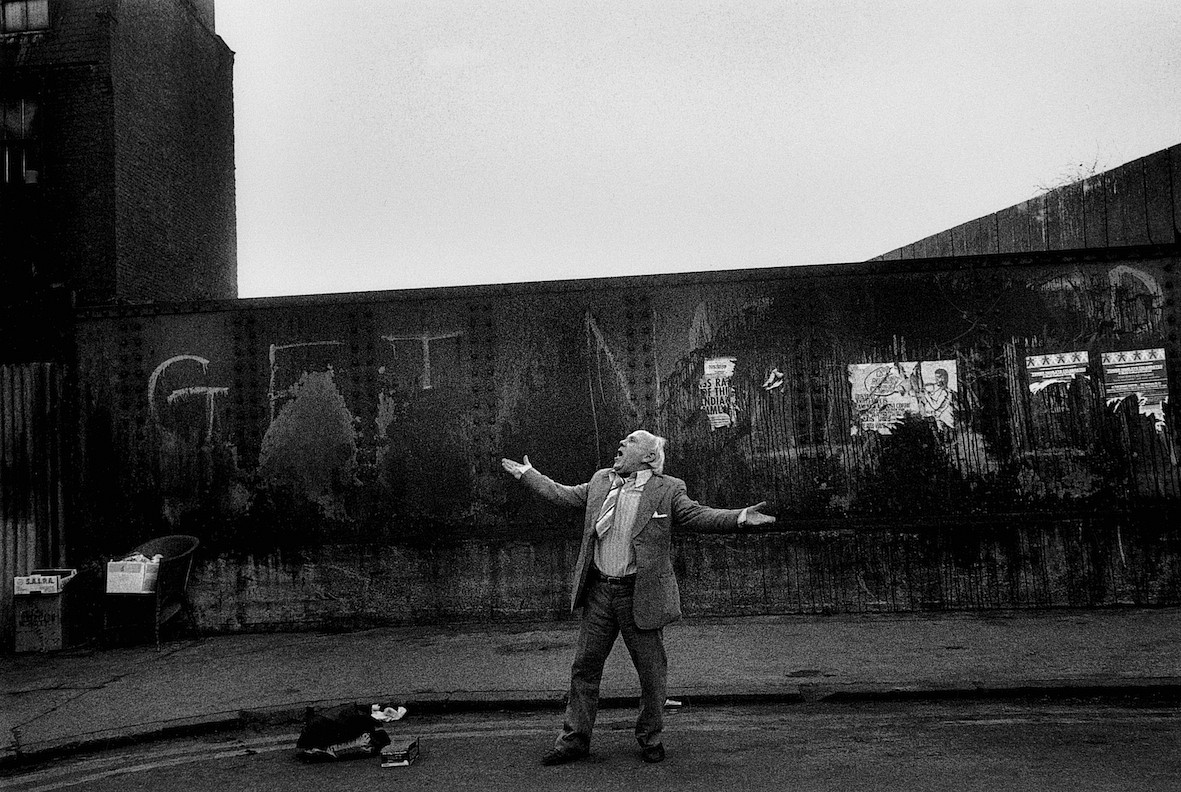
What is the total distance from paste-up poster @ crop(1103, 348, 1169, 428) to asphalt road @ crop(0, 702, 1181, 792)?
12.1 ft

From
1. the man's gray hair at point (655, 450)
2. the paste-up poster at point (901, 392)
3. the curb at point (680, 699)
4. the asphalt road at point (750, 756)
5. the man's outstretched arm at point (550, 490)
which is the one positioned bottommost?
the asphalt road at point (750, 756)

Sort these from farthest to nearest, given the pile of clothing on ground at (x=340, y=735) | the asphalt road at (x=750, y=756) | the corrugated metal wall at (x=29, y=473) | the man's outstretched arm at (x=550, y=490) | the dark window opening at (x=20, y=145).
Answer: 1. the dark window opening at (x=20, y=145)
2. the corrugated metal wall at (x=29, y=473)
3. the man's outstretched arm at (x=550, y=490)
4. the pile of clothing on ground at (x=340, y=735)
5. the asphalt road at (x=750, y=756)

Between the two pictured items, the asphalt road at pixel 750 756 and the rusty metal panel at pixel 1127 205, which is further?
the rusty metal panel at pixel 1127 205

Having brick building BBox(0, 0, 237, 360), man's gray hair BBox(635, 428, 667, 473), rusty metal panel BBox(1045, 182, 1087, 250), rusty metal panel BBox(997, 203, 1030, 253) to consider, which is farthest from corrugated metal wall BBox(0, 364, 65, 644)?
rusty metal panel BBox(997, 203, 1030, 253)

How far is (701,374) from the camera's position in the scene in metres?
9.66

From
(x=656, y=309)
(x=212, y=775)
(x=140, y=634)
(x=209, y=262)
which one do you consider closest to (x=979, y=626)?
(x=656, y=309)

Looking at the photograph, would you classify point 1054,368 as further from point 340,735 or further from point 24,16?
point 24,16

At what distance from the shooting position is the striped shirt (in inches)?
230

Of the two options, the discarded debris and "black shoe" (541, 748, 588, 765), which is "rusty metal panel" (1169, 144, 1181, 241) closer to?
"black shoe" (541, 748, 588, 765)

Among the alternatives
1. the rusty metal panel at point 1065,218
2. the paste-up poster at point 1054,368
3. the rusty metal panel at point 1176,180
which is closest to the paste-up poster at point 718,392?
the paste-up poster at point 1054,368

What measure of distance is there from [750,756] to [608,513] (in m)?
1.64

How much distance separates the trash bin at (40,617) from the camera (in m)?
9.66

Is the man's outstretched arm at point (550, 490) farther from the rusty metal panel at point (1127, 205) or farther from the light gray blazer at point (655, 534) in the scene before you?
the rusty metal panel at point (1127, 205)

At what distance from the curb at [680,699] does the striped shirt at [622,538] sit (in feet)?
5.04
